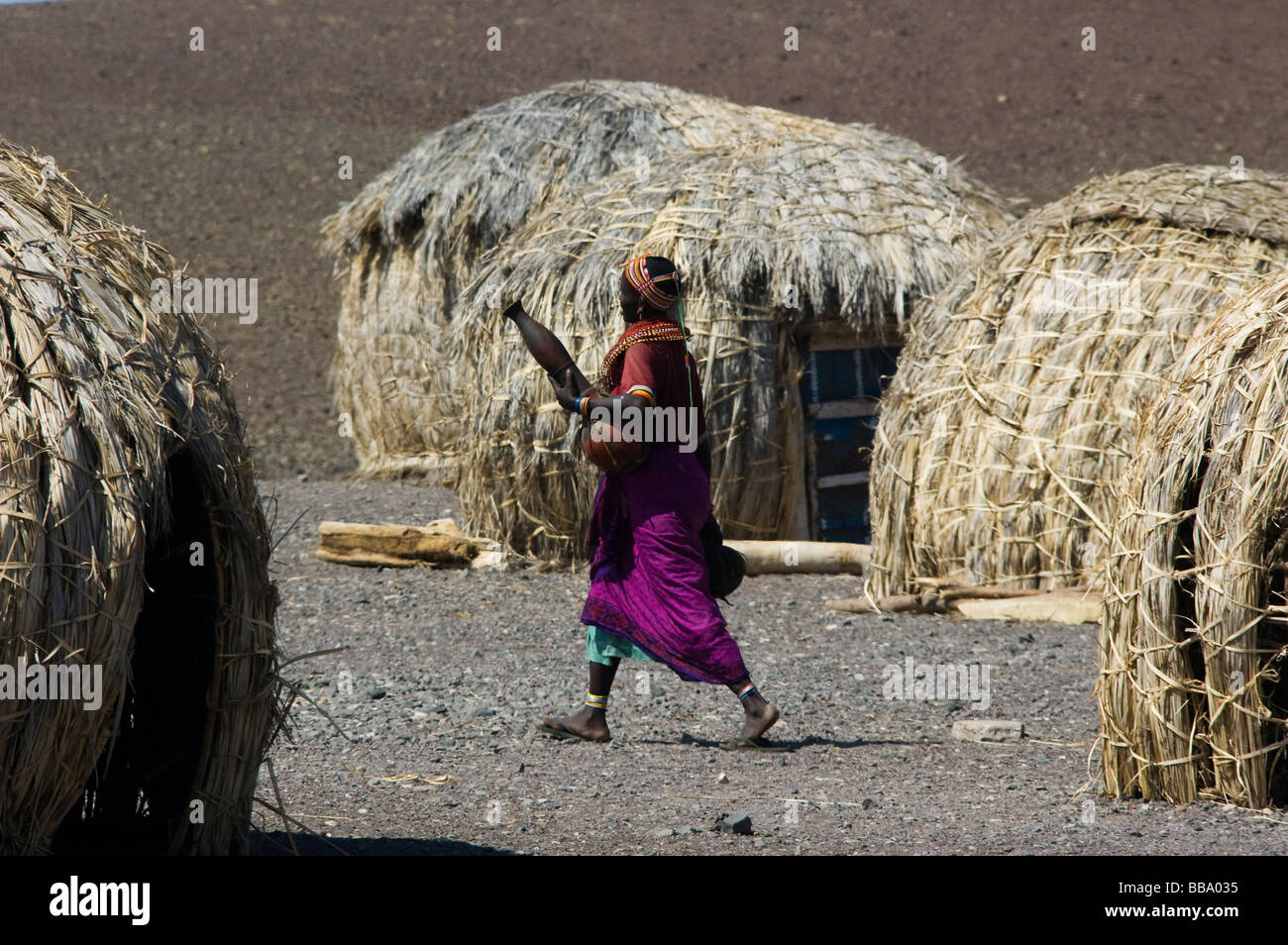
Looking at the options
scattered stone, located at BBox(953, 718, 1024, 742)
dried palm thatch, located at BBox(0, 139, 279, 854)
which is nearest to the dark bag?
scattered stone, located at BBox(953, 718, 1024, 742)

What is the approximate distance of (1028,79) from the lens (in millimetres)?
34594

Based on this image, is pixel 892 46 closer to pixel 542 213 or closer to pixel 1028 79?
pixel 1028 79

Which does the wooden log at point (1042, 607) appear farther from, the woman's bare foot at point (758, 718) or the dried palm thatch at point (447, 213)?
the dried palm thatch at point (447, 213)

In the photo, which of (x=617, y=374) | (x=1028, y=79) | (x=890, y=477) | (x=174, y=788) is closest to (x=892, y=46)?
(x=1028, y=79)

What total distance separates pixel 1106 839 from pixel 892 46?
3426 centimetres

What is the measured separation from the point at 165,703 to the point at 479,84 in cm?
3233

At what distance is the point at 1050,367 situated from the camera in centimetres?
857

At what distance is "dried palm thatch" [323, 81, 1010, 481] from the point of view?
13180mm

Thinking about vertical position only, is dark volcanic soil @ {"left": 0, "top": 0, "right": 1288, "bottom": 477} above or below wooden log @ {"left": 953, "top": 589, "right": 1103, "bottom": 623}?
above

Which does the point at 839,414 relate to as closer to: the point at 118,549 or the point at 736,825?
the point at 736,825
